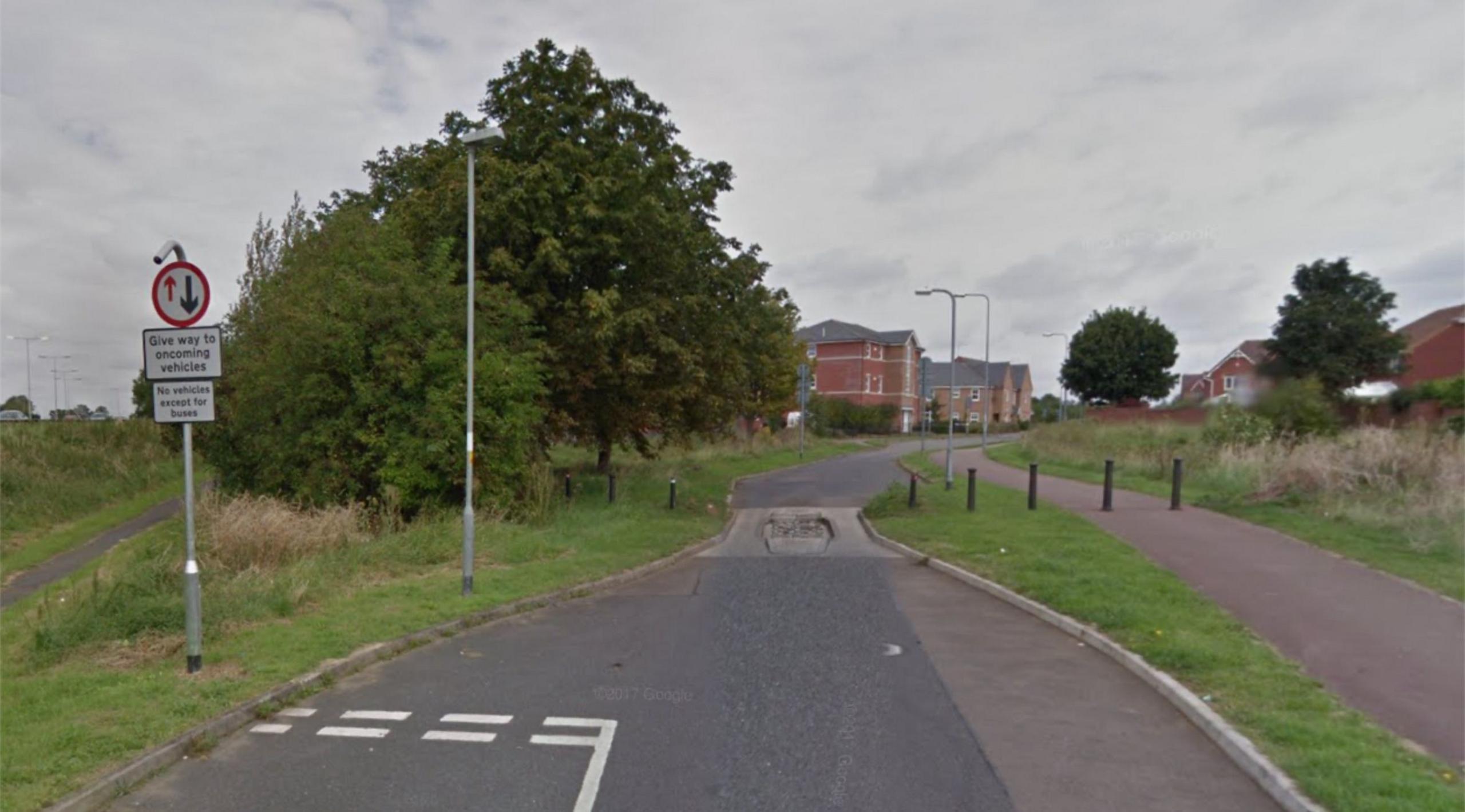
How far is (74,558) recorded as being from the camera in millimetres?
19781

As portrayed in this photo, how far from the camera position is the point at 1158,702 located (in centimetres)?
608

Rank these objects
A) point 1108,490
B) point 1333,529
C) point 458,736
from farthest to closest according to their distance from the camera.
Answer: point 1108,490 → point 1333,529 → point 458,736

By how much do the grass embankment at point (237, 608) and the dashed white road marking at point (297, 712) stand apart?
277 mm

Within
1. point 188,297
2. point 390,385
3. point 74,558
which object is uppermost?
point 188,297

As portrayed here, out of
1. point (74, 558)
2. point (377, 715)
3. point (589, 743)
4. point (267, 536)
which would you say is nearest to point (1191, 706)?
point (589, 743)

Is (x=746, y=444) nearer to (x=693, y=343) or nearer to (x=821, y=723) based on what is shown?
(x=693, y=343)

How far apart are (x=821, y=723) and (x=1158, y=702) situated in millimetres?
2523

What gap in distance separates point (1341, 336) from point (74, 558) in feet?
116

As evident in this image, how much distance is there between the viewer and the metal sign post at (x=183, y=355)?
21.6ft

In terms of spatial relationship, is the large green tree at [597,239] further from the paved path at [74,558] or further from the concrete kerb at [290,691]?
the paved path at [74,558]

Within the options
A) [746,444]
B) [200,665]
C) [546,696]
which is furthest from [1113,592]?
[746,444]

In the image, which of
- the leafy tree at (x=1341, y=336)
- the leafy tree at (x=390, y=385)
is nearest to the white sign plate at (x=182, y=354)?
the leafy tree at (x=390, y=385)

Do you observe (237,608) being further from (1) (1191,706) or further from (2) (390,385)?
(1) (1191,706)

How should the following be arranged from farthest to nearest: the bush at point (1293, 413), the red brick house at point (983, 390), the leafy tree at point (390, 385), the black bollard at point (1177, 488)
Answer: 1. the red brick house at point (983, 390)
2. the bush at point (1293, 413)
3. the black bollard at point (1177, 488)
4. the leafy tree at point (390, 385)
